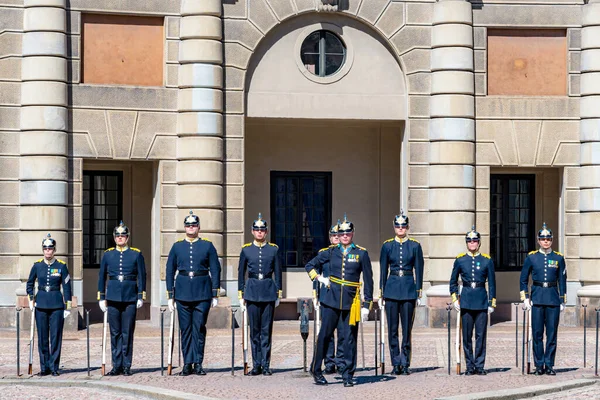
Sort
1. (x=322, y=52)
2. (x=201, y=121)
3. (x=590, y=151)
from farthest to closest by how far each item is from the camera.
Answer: (x=590, y=151), (x=322, y=52), (x=201, y=121)

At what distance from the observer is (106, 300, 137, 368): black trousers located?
16031mm

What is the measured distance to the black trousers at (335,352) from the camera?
15472 millimetres

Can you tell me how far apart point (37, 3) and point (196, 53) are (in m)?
2.61

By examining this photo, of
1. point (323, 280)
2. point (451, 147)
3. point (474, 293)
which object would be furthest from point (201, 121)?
point (323, 280)

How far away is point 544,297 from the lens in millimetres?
16547

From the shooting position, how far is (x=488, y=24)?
23.1 metres

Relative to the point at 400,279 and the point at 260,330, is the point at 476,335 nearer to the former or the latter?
the point at 400,279

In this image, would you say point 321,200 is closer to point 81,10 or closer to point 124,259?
point 81,10

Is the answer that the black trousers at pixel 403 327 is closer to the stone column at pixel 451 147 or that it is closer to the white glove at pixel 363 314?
the white glove at pixel 363 314

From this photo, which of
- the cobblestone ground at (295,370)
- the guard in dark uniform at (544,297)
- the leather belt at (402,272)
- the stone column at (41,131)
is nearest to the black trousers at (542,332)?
the guard in dark uniform at (544,297)

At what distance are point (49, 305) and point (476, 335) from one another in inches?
199

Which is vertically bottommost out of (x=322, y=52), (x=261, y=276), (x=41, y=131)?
(x=261, y=276)

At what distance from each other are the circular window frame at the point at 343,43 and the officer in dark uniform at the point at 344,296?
7.85 meters

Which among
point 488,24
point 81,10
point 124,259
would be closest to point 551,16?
point 488,24
